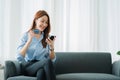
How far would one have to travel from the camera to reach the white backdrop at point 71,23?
4.26 meters

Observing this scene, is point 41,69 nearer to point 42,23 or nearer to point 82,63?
point 42,23

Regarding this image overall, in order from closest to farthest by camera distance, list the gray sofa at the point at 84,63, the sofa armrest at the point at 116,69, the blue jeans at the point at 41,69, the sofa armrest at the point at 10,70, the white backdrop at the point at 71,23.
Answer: the blue jeans at the point at 41,69 → the sofa armrest at the point at 10,70 → the sofa armrest at the point at 116,69 → the gray sofa at the point at 84,63 → the white backdrop at the point at 71,23

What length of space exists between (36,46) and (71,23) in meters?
1.17

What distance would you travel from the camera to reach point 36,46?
3.40 m

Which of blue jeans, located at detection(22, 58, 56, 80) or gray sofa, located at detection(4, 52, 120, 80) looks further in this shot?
gray sofa, located at detection(4, 52, 120, 80)

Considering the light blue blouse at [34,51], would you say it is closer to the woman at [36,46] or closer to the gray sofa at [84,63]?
the woman at [36,46]

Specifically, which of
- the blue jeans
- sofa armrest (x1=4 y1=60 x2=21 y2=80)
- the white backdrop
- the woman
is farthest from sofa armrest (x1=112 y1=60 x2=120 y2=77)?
sofa armrest (x1=4 y1=60 x2=21 y2=80)

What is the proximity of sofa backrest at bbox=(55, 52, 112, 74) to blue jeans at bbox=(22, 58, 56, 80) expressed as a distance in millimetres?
719

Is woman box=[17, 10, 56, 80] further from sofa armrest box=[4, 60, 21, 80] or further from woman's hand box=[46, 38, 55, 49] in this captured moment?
sofa armrest box=[4, 60, 21, 80]

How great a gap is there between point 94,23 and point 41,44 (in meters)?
1.37

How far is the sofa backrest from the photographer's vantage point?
12.9ft

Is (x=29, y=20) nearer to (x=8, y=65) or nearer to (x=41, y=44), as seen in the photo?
Answer: (x=41, y=44)

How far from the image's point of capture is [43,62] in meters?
3.07

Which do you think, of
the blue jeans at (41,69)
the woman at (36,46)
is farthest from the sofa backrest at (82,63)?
the blue jeans at (41,69)
